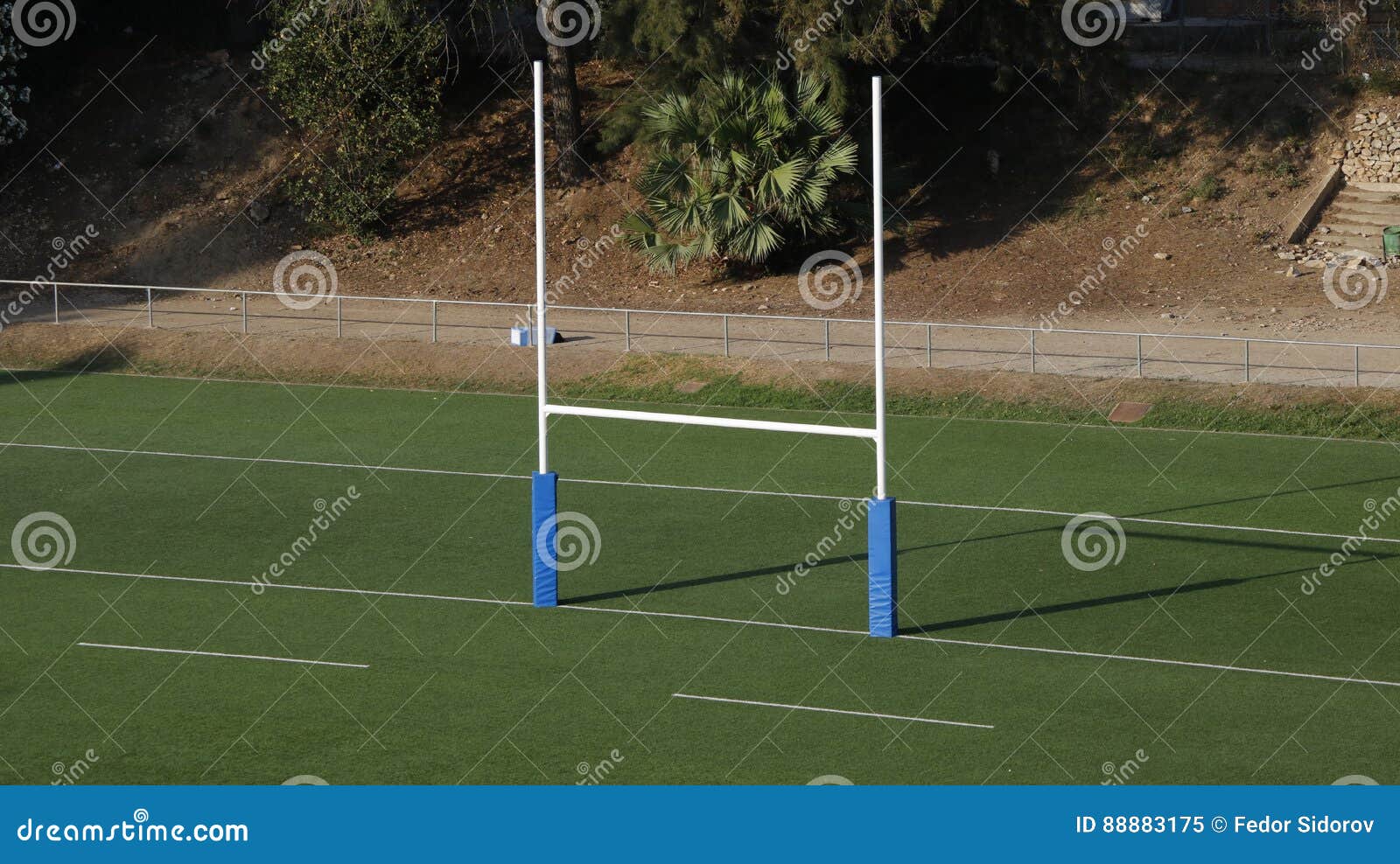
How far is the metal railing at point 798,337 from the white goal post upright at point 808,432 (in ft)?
38.3

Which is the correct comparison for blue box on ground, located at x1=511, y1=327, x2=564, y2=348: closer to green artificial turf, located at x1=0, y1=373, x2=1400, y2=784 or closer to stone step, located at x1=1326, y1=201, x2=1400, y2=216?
green artificial turf, located at x1=0, y1=373, x2=1400, y2=784

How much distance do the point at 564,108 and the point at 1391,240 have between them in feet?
58.6

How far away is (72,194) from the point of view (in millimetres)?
41219

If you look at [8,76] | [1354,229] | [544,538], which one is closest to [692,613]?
[544,538]

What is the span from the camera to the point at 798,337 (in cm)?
3130

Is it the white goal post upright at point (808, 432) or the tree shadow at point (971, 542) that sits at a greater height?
the white goal post upright at point (808, 432)

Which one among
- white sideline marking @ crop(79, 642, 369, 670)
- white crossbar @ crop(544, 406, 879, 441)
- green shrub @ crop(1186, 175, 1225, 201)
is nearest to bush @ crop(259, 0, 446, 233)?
green shrub @ crop(1186, 175, 1225, 201)

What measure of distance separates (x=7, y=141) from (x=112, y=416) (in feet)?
51.6

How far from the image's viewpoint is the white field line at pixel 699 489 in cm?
2070

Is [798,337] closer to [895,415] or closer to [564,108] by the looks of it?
[895,415]

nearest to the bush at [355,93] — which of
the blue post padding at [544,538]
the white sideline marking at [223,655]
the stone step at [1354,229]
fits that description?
the stone step at [1354,229]

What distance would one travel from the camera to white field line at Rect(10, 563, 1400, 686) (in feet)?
52.2

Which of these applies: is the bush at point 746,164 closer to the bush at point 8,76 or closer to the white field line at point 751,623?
the bush at point 8,76

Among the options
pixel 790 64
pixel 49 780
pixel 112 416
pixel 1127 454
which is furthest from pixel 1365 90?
pixel 49 780
